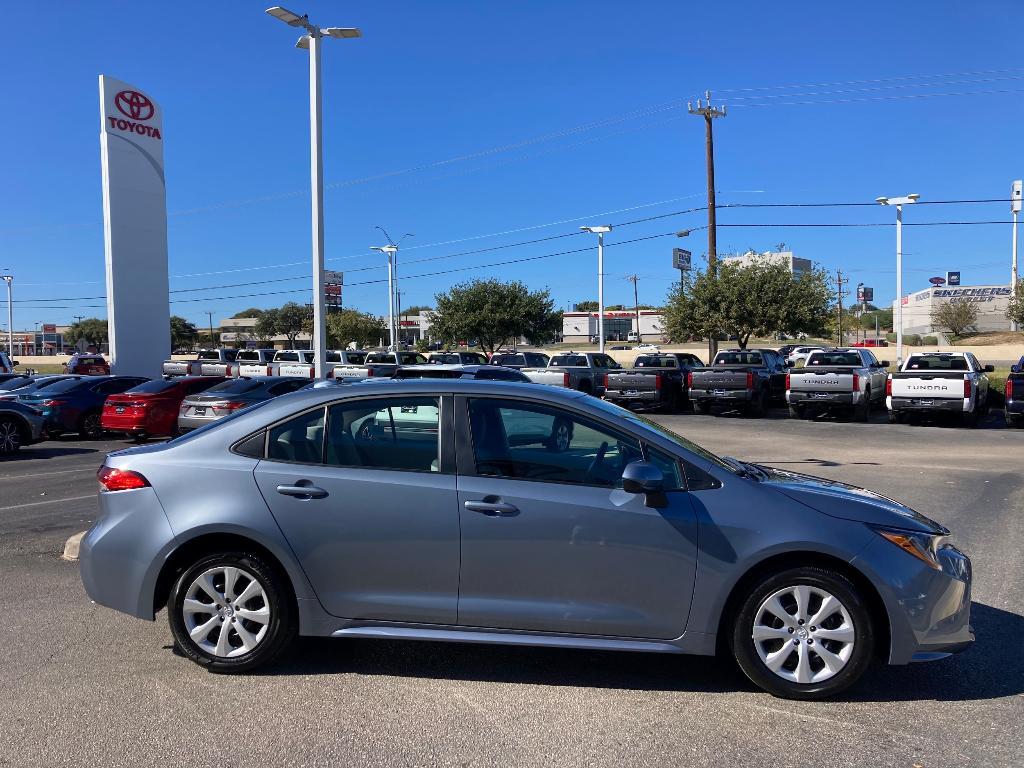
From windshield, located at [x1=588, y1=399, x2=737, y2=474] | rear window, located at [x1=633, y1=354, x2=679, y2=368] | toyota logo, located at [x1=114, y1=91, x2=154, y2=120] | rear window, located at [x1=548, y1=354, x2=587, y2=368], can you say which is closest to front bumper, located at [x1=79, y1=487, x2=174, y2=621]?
windshield, located at [x1=588, y1=399, x2=737, y2=474]

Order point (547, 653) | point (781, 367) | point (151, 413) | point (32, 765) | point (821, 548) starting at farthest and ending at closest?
point (781, 367), point (151, 413), point (547, 653), point (821, 548), point (32, 765)

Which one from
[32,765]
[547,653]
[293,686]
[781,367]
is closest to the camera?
[32,765]

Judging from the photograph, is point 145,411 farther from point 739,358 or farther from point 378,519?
point 739,358

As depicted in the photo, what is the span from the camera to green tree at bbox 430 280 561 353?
49406 mm

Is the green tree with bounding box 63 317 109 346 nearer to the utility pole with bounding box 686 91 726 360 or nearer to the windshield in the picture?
the utility pole with bounding box 686 91 726 360

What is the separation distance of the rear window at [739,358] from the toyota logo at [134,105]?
2401 centimetres

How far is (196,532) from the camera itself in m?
4.39

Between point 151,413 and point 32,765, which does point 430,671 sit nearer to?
point 32,765

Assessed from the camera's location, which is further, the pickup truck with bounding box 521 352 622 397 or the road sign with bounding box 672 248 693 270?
the road sign with bounding box 672 248 693 270

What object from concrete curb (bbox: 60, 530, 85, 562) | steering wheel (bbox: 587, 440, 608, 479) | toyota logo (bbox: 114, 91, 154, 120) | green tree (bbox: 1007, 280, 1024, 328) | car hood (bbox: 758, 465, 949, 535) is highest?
toyota logo (bbox: 114, 91, 154, 120)

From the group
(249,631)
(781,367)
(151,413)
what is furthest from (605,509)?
(781,367)

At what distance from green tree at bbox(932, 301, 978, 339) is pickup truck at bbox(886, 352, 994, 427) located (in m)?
68.1

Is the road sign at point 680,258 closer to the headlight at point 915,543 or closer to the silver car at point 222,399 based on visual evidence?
the silver car at point 222,399

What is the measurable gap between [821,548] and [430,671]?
2.20m
